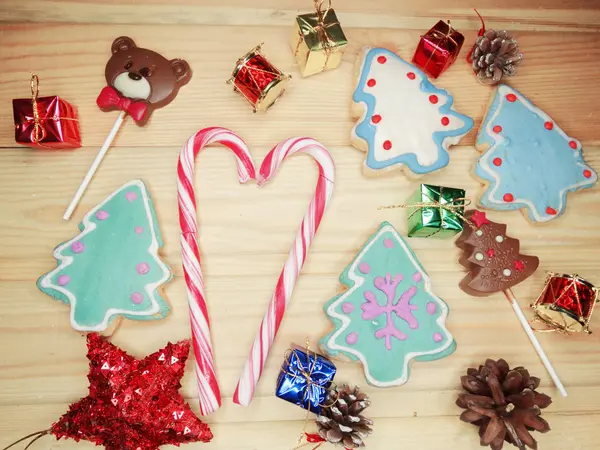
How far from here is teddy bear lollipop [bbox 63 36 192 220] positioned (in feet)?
5.24

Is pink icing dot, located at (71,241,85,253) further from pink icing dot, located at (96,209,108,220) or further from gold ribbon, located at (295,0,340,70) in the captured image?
gold ribbon, located at (295,0,340,70)

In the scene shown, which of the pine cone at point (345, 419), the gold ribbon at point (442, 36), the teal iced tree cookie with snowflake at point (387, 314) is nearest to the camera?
the pine cone at point (345, 419)

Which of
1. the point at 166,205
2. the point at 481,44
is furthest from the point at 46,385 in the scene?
the point at 481,44

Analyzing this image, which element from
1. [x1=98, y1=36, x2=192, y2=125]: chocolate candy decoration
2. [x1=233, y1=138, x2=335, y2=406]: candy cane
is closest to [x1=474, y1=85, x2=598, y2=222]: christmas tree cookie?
[x1=233, y1=138, x2=335, y2=406]: candy cane

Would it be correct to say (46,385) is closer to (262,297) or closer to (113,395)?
(113,395)

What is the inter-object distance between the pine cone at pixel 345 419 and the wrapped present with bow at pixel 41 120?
40.8 inches

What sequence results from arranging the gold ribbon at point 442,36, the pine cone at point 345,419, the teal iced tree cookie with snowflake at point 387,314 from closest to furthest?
the pine cone at point 345,419 < the teal iced tree cookie with snowflake at point 387,314 < the gold ribbon at point 442,36

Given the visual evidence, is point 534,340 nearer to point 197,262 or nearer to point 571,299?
point 571,299

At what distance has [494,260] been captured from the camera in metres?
1.61

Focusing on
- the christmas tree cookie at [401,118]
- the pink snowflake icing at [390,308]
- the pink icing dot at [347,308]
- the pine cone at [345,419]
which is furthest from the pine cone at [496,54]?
the pine cone at [345,419]

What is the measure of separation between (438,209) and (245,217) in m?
0.56

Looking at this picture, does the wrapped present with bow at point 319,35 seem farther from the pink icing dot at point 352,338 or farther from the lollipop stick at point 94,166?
the pink icing dot at point 352,338

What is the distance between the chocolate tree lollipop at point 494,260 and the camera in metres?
1.61

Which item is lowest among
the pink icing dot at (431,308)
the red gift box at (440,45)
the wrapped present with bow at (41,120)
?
the pink icing dot at (431,308)
